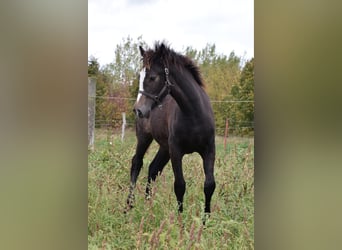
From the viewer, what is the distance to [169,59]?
1.14 metres

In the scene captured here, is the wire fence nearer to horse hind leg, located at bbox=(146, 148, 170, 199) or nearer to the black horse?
the black horse

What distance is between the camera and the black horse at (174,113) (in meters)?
1.14

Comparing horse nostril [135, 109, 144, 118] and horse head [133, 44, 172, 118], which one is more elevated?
horse head [133, 44, 172, 118]

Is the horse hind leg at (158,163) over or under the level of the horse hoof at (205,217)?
over

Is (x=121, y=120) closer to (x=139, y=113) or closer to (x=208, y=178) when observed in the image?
(x=139, y=113)

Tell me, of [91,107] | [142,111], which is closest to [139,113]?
[142,111]

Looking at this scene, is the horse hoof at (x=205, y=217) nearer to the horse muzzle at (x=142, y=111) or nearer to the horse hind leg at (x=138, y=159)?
the horse hind leg at (x=138, y=159)

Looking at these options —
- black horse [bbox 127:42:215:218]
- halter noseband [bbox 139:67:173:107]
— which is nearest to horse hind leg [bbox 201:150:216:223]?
black horse [bbox 127:42:215:218]

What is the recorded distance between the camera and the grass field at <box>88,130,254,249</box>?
1.11 meters

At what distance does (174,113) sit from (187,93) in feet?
→ 0.25

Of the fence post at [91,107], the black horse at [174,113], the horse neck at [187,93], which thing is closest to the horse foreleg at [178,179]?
the black horse at [174,113]
